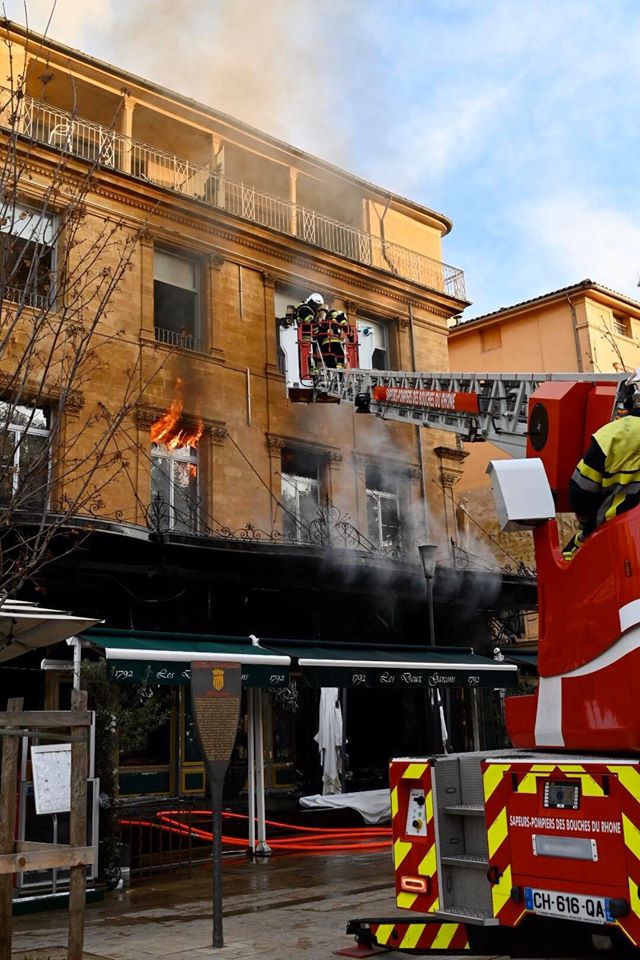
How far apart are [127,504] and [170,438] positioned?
1.96 meters

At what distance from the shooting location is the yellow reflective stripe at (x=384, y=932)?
20.4ft

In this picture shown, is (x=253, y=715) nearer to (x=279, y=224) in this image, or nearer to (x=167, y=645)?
(x=167, y=645)

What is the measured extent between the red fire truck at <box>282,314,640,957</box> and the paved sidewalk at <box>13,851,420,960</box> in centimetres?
154

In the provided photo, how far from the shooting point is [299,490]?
769 inches

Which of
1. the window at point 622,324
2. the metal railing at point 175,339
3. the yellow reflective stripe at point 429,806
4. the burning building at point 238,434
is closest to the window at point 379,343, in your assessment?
the burning building at point 238,434

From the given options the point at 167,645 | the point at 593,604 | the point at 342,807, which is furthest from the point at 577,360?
the point at 593,604

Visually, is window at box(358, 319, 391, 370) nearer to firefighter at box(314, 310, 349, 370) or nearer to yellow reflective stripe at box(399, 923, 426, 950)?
firefighter at box(314, 310, 349, 370)

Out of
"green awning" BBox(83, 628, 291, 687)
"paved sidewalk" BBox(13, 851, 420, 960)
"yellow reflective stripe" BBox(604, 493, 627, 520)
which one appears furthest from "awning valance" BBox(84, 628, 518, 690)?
"yellow reflective stripe" BBox(604, 493, 627, 520)

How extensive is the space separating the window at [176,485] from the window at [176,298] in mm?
2213

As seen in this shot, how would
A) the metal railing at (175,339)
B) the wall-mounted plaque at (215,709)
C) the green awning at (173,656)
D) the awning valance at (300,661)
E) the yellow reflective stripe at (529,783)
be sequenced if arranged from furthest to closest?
1. the metal railing at (175,339)
2. the awning valance at (300,661)
3. the green awning at (173,656)
4. the wall-mounted plaque at (215,709)
5. the yellow reflective stripe at (529,783)

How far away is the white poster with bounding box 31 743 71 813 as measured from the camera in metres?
9.35

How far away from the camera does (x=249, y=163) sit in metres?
20.7

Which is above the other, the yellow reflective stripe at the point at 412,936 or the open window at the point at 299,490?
the open window at the point at 299,490

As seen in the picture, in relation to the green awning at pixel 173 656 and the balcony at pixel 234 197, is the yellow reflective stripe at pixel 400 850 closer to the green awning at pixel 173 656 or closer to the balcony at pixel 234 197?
the green awning at pixel 173 656
